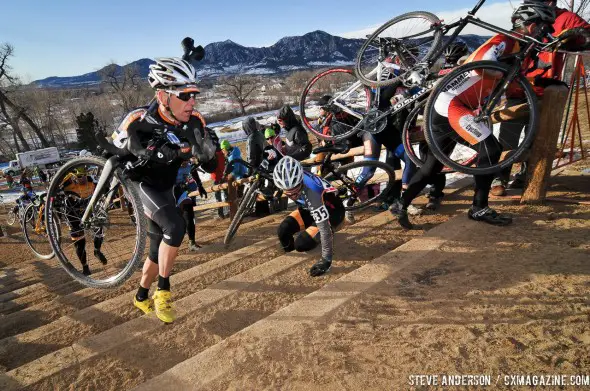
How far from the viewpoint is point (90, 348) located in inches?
107

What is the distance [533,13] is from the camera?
3812mm

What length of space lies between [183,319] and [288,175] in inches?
75.7

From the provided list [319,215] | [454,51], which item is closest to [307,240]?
[319,215]

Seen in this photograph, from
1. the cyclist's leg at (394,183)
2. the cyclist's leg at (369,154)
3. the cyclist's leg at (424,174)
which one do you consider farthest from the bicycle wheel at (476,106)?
the cyclist's leg at (394,183)

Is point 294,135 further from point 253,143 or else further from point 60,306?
point 60,306

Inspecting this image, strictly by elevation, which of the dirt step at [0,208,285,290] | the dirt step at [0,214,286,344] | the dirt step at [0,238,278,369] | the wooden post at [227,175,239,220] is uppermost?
the wooden post at [227,175,239,220]

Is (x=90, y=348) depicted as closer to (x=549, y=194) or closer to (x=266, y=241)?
(x=266, y=241)

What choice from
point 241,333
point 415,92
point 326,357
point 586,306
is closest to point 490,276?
point 586,306

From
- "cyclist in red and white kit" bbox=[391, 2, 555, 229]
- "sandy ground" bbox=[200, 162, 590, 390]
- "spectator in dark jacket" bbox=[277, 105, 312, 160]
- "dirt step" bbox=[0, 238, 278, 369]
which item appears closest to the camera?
"sandy ground" bbox=[200, 162, 590, 390]

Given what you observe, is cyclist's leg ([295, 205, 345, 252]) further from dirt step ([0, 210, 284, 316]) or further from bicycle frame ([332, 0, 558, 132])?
dirt step ([0, 210, 284, 316])

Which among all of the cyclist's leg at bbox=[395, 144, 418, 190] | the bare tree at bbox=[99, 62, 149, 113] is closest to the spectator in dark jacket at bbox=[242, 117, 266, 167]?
the cyclist's leg at bbox=[395, 144, 418, 190]

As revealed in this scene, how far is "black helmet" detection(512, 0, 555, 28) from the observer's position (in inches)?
148

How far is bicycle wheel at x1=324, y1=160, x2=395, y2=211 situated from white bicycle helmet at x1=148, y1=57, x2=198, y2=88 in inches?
128

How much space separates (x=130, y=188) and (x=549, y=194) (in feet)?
20.1
